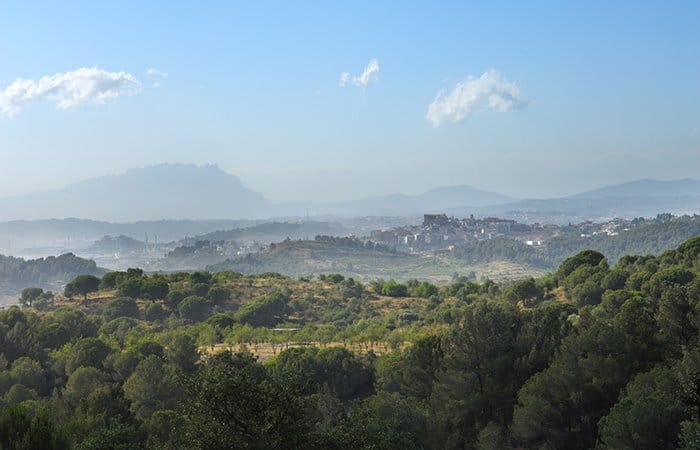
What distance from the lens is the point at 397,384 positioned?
23.4m

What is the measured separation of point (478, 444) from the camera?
59.2ft

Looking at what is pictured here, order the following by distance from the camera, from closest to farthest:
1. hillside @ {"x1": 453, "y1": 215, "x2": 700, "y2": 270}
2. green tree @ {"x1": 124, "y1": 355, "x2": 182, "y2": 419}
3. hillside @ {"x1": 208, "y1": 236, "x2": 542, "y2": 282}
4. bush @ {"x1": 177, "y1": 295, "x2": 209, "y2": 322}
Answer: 1. green tree @ {"x1": 124, "y1": 355, "x2": 182, "y2": 419}
2. bush @ {"x1": 177, "y1": 295, "x2": 209, "y2": 322}
3. hillside @ {"x1": 453, "y1": 215, "x2": 700, "y2": 270}
4. hillside @ {"x1": 208, "y1": 236, "x2": 542, "y2": 282}

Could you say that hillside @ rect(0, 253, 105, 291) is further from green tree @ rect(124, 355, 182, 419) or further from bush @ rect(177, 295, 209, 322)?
green tree @ rect(124, 355, 182, 419)

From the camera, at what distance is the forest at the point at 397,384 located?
1186 cm

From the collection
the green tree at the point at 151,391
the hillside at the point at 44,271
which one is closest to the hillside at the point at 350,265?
the hillside at the point at 44,271

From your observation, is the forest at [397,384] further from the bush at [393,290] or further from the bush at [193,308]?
the bush at [393,290]

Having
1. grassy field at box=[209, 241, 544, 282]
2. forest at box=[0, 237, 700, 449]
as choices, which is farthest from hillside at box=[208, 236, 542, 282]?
forest at box=[0, 237, 700, 449]

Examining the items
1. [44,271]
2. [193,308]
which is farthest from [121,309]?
[44,271]

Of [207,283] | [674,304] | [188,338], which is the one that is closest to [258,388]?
[674,304]

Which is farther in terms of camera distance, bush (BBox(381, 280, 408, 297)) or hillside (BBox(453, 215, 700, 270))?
hillside (BBox(453, 215, 700, 270))

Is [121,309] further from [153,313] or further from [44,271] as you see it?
[44,271]

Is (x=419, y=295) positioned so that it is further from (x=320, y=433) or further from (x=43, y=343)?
(x=320, y=433)

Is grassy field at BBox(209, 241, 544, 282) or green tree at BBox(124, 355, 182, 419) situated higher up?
green tree at BBox(124, 355, 182, 419)

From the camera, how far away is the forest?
11.9m
